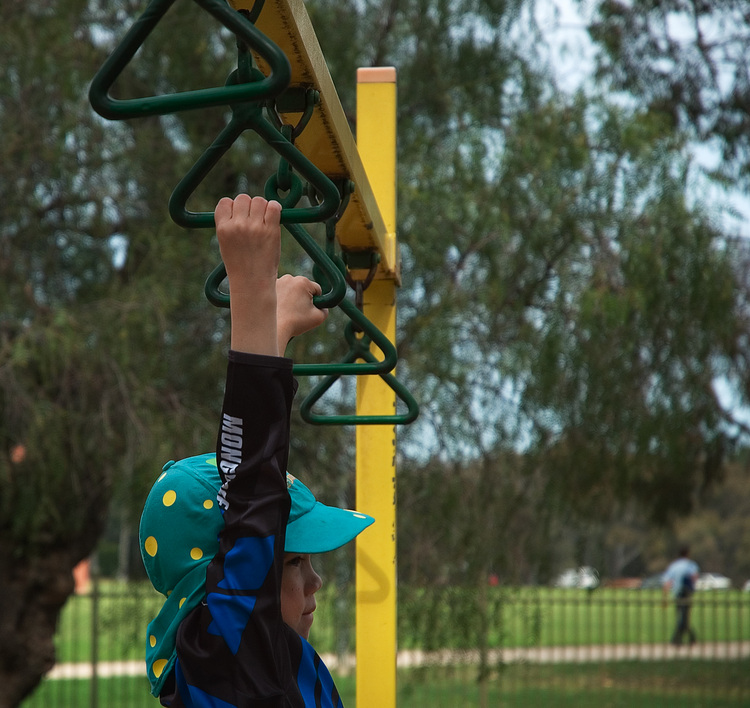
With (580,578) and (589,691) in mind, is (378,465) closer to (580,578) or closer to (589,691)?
(580,578)

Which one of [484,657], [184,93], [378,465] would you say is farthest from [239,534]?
[484,657]

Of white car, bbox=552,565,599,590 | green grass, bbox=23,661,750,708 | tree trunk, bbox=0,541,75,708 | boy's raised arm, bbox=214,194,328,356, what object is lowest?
green grass, bbox=23,661,750,708

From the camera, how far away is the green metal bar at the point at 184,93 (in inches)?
29.0

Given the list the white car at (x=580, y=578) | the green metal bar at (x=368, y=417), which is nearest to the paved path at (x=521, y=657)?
the white car at (x=580, y=578)

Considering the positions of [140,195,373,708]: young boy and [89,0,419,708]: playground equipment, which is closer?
[89,0,419,708]: playground equipment

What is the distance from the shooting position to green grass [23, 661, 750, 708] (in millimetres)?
7691

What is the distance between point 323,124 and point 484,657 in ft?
13.7

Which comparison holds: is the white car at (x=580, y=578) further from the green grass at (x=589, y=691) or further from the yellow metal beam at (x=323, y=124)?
the yellow metal beam at (x=323, y=124)

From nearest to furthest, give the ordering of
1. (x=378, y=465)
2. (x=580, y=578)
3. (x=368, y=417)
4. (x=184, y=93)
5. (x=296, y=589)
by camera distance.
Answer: (x=184, y=93) → (x=296, y=589) → (x=368, y=417) → (x=378, y=465) → (x=580, y=578)

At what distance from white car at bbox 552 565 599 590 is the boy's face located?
403 cm

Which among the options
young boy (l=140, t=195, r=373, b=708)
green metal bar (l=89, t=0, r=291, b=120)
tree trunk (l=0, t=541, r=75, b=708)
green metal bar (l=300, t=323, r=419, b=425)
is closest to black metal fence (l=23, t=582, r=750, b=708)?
tree trunk (l=0, t=541, r=75, b=708)

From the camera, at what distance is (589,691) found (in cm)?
840

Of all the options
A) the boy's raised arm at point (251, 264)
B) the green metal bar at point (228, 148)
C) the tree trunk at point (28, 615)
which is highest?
the green metal bar at point (228, 148)

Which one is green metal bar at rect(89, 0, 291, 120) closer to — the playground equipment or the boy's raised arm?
the playground equipment
